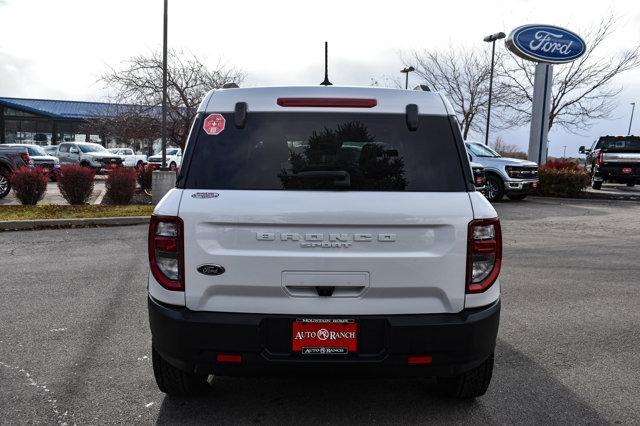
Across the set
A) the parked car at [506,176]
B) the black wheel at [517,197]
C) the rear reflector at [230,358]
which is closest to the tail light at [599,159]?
the black wheel at [517,197]

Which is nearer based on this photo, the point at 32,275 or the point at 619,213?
the point at 32,275

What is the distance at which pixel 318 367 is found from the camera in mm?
2682

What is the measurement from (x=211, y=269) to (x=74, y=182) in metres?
11.8

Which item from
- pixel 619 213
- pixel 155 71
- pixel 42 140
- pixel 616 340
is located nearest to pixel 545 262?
pixel 616 340

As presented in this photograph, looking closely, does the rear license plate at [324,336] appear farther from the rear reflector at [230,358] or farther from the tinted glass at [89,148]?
the tinted glass at [89,148]

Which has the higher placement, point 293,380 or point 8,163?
point 8,163

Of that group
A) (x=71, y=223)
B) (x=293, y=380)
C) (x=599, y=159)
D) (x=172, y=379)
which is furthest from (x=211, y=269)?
(x=599, y=159)

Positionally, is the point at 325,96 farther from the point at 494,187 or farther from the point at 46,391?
the point at 494,187

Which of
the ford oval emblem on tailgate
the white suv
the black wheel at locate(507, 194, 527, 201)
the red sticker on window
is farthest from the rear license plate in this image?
the black wheel at locate(507, 194, 527, 201)

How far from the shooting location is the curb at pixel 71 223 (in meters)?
10.3

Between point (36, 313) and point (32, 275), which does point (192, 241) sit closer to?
point (36, 313)

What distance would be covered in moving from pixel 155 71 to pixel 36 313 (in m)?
15.6

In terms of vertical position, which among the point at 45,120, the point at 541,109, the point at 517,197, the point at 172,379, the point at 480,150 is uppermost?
the point at 45,120

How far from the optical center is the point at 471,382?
3207mm
